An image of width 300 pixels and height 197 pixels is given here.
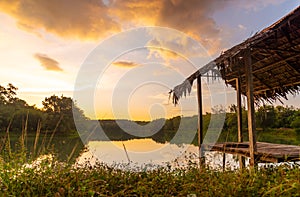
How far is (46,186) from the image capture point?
3.21 m

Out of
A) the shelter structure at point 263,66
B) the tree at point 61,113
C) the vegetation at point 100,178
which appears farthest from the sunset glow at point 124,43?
the vegetation at point 100,178

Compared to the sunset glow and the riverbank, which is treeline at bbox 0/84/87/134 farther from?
the riverbank

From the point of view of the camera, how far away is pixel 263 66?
6.96 metres

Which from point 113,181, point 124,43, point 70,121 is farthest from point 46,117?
point 124,43

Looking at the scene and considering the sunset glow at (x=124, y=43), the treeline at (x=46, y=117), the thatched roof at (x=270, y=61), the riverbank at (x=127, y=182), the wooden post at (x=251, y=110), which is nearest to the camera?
the riverbank at (x=127, y=182)

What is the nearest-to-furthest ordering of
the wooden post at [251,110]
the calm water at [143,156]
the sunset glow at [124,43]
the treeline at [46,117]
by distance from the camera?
the treeline at [46,117]
the calm water at [143,156]
the wooden post at [251,110]
the sunset glow at [124,43]

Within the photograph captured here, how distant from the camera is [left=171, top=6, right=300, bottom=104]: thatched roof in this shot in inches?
174

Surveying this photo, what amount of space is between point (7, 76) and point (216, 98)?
217 inches

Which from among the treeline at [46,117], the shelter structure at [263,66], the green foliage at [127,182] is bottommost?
the green foliage at [127,182]

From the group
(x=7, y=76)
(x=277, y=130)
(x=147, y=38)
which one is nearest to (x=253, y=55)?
(x=147, y=38)

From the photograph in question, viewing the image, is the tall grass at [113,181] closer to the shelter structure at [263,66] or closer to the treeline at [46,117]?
the treeline at [46,117]

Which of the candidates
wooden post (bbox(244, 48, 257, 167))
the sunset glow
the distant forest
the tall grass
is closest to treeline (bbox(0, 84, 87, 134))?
the distant forest

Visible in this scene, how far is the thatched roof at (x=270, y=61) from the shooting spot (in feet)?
14.5

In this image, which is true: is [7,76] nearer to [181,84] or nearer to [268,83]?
[181,84]
